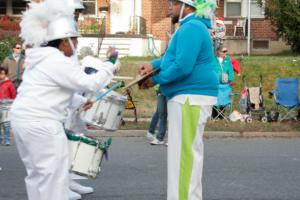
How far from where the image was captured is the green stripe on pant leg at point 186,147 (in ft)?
19.0

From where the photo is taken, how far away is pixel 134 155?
10438mm

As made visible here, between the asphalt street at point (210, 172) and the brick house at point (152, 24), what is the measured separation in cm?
1426

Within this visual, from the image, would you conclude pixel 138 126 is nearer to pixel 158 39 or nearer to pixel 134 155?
pixel 134 155

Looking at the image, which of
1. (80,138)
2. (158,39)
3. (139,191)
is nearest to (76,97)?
(80,138)

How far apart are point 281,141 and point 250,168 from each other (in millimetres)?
3152

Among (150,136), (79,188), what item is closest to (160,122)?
(150,136)

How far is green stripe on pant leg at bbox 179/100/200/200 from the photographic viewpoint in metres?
5.79

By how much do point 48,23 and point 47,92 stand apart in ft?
1.80

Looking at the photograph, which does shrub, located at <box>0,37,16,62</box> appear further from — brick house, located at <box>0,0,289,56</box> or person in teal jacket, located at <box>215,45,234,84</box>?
person in teal jacket, located at <box>215,45,234,84</box>

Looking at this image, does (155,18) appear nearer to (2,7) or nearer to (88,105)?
(2,7)

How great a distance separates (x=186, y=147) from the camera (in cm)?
579

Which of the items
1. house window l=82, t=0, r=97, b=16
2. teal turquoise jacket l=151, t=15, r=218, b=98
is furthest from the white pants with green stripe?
house window l=82, t=0, r=97, b=16

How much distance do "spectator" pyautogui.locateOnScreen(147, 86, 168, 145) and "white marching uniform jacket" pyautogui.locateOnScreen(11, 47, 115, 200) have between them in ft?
17.7

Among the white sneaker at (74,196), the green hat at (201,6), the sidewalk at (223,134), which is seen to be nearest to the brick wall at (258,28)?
the sidewalk at (223,134)
